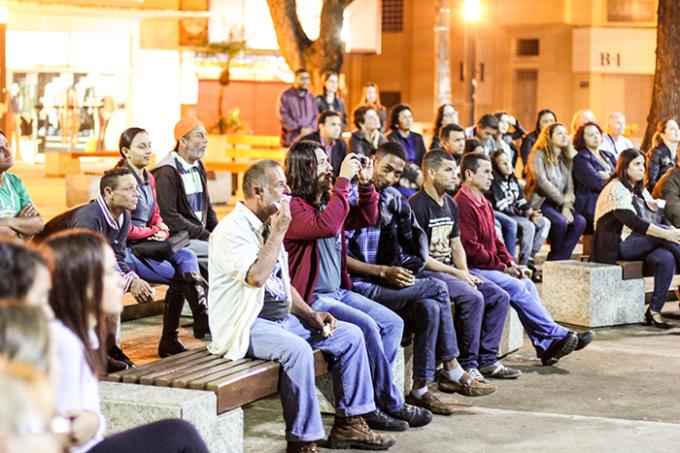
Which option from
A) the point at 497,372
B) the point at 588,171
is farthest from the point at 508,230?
the point at 497,372

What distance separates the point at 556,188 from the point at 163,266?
20.1 feet

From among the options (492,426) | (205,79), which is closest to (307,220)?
(492,426)

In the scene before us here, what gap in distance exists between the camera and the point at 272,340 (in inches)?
276

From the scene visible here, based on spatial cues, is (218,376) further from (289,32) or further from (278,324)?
(289,32)

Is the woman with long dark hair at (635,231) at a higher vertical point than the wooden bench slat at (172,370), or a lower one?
higher

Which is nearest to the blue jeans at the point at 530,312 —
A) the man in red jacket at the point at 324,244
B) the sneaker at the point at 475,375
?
the sneaker at the point at 475,375

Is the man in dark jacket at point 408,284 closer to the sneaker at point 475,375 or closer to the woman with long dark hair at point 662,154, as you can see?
the sneaker at point 475,375

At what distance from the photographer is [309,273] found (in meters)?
7.86

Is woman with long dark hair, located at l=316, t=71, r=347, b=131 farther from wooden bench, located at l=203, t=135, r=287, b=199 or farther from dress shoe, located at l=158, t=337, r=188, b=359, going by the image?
dress shoe, located at l=158, t=337, r=188, b=359

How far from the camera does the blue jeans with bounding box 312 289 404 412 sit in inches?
307

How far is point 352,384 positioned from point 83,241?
9.37 feet

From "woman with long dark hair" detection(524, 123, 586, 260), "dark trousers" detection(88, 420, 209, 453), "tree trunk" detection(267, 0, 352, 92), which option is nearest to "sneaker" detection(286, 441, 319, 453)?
"dark trousers" detection(88, 420, 209, 453)

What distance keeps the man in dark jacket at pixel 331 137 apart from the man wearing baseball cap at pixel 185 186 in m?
4.42

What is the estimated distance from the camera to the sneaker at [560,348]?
385 inches
